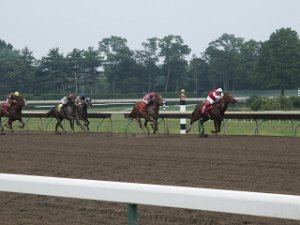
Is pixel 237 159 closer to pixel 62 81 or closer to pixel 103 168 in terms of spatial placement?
pixel 103 168

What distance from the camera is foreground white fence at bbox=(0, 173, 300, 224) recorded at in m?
2.27

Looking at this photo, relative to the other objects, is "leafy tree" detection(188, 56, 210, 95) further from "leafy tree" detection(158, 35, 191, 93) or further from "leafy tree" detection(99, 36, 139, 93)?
"leafy tree" detection(99, 36, 139, 93)

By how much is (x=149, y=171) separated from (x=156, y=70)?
44252 mm

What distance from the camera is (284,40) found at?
2152 inches

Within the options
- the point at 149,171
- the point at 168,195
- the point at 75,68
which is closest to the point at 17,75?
the point at 75,68

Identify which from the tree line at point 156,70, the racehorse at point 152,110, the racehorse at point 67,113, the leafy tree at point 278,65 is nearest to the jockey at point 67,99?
the racehorse at point 67,113

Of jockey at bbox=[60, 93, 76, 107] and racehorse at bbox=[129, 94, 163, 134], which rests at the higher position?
jockey at bbox=[60, 93, 76, 107]

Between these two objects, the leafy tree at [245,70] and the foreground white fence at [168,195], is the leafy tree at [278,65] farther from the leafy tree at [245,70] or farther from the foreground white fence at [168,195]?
the foreground white fence at [168,195]

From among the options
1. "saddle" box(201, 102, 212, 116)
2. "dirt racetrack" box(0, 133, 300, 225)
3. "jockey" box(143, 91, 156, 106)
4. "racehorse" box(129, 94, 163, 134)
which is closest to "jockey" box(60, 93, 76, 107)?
"racehorse" box(129, 94, 163, 134)

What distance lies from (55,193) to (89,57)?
49.3 m

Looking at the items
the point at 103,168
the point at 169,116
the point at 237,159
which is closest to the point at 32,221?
the point at 103,168

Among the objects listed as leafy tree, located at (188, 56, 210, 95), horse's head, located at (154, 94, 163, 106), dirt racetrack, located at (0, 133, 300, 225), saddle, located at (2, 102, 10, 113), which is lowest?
dirt racetrack, located at (0, 133, 300, 225)

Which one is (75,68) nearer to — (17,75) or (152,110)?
(17,75)

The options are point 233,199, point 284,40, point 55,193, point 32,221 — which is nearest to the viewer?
point 233,199
